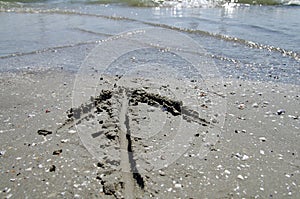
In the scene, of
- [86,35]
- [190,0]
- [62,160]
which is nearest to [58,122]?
[62,160]

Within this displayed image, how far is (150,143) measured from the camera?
365 cm

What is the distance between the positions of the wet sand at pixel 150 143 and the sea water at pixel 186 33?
173 cm

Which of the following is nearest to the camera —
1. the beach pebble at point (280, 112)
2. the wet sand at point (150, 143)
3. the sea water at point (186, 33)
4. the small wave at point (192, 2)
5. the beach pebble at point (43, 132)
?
the wet sand at point (150, 143)

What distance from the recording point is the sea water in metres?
6.88

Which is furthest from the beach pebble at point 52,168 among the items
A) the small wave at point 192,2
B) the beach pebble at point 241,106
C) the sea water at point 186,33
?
the small wave at point 192,2

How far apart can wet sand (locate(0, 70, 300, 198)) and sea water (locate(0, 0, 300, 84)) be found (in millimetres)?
1734

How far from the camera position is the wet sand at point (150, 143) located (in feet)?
9.79

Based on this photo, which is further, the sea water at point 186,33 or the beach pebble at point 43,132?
the sea water at point 186,33

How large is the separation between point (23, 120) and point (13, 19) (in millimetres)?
10101

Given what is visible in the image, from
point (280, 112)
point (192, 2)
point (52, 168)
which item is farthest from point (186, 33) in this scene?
point (192, 2)

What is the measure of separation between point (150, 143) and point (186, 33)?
699 cm

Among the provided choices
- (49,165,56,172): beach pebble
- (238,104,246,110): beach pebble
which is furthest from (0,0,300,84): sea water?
(49,165,56,172): beach pebble

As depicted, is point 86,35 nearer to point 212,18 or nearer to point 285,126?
point 212,18

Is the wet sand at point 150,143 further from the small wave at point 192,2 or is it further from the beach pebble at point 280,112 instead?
the small wave at point 192,2
